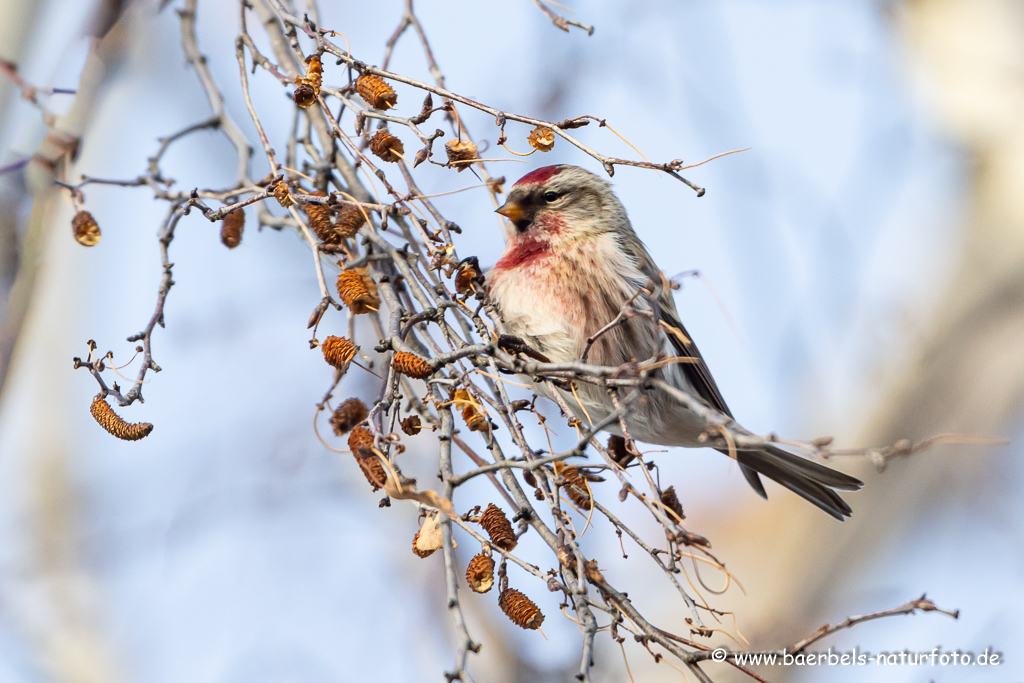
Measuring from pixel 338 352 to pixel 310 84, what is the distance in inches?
24.2

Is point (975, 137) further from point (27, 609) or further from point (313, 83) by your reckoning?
point (27, 609)

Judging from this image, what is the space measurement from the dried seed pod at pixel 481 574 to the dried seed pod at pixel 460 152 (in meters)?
0.89

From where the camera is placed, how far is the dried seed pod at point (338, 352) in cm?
158

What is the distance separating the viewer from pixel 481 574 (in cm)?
140

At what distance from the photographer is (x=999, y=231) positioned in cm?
486

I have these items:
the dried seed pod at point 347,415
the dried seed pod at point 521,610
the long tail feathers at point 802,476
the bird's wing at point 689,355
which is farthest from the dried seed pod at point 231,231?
the long tail feathers at point 802,476

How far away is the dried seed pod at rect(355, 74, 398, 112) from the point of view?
69.7 inches

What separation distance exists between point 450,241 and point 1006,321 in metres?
4.21

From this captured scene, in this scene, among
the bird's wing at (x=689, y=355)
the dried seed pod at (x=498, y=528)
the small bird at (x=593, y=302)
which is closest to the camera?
the dried seed pod at (x=498, y=528)

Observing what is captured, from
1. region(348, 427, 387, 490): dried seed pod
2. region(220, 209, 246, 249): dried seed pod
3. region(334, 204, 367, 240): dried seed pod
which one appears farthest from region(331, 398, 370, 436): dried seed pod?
region(220, 209, 246, 249): dried seed pod

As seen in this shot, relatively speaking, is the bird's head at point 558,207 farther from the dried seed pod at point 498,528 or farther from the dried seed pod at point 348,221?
the dried seed pod at point 498,528

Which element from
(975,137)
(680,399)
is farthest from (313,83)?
(975,137)

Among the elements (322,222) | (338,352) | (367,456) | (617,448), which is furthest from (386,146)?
(617,448)

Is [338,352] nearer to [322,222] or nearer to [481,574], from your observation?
[322,222]
